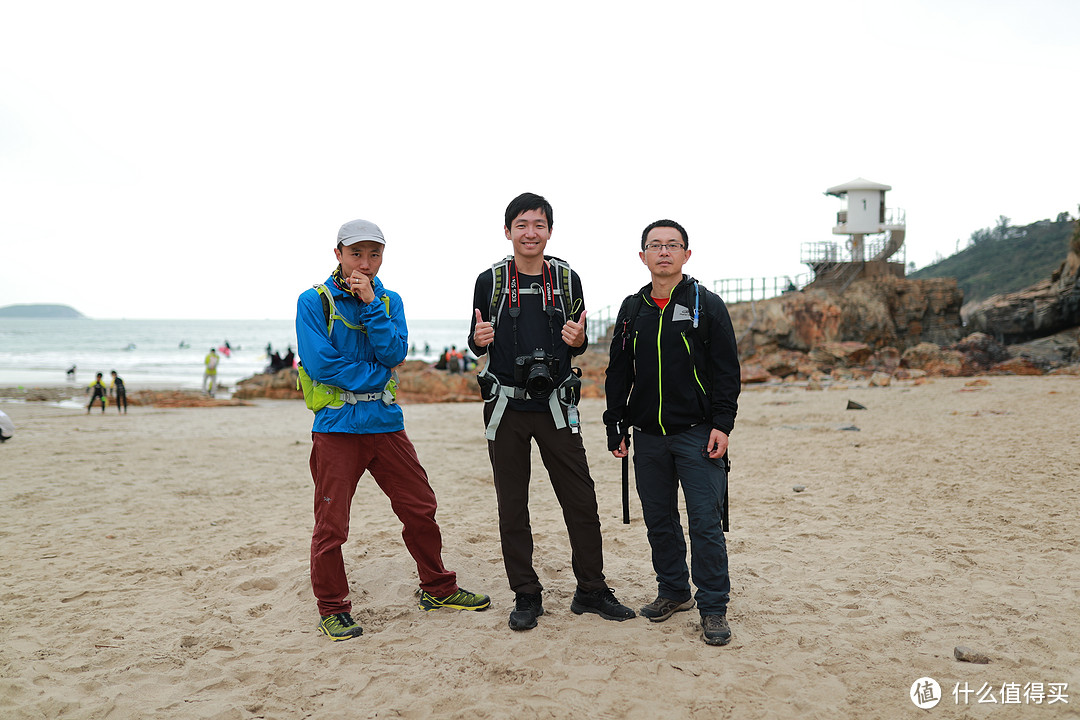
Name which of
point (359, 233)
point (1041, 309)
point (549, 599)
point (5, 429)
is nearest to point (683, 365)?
point (549, 599)

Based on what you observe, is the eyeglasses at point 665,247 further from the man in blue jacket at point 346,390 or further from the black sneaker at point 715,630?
the black sneaker at point 715,630

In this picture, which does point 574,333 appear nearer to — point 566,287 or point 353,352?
point 566,287

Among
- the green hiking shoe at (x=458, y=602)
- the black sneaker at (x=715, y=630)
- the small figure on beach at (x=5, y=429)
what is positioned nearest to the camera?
the black sneaker at (x=715, y=630)

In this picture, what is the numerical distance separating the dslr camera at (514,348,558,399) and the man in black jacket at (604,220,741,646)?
359mm

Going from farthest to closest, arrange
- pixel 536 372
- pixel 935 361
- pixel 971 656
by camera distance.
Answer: pixel 935 361
pixel 536 372
pixel 971 656

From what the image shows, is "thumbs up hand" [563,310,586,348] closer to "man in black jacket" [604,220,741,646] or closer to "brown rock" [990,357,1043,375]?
"man in black jacket" [604,220,741,646]

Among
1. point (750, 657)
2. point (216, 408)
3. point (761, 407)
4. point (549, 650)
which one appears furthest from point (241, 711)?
point (216, 408)

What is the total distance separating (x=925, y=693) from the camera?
9.07 ft

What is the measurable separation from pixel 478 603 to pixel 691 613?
1175mm

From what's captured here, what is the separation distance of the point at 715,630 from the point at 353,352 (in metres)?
2.27

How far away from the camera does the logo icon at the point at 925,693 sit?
270 cm

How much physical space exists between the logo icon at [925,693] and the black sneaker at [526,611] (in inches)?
67.9

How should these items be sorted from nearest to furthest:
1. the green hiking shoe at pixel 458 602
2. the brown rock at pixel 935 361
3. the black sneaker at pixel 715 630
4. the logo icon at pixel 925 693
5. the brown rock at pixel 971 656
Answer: the logo icon at pixel 925 693, the brown rock at pixel 971 656, the black sneaker at pixel 715 630, the green hiking shoe at pixel 458 602, the brown rock at pixel 935 361

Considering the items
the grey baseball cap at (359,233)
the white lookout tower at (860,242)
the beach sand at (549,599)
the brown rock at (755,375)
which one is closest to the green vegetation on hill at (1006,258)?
the white lookout tower at (860,242)
